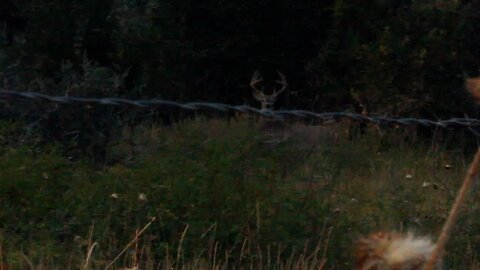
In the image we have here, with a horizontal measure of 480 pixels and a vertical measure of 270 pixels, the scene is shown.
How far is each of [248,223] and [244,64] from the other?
7011mm

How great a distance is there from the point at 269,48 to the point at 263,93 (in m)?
0.69

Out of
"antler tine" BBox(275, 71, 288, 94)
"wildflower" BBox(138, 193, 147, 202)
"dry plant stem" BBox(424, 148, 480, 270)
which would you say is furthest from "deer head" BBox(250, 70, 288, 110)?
"dry plant stem" BBox(424, 148, 480, 270)

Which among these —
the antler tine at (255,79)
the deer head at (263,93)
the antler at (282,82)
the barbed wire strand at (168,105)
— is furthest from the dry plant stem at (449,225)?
the antler tine at (255,79)

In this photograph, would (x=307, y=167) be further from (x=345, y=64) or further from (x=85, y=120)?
(x=345, y=64)

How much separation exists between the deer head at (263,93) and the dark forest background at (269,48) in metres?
0.22

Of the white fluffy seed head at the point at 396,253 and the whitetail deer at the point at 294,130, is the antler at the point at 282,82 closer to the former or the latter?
the whitetail deer at the point at 294,130

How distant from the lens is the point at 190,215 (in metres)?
4.91

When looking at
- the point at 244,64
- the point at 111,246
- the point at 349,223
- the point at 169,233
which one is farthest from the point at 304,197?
the point at 244,64

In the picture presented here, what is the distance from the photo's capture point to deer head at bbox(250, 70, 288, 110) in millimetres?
10758

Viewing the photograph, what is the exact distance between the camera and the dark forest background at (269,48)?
10312 millimetres

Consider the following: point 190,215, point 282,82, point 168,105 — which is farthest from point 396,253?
point 282,82

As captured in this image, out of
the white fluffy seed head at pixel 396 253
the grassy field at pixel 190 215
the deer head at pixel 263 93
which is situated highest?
the white fluffy seed head at pixel 396 253

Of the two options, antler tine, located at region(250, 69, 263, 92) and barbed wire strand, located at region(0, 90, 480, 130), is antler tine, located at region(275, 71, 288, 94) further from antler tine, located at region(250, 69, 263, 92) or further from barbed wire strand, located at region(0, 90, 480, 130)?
barbed wire strand, located at region(0, 90, 480, 130)

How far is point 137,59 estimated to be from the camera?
11438 millimetres
